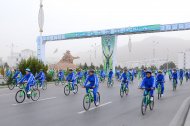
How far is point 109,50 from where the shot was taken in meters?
54.0

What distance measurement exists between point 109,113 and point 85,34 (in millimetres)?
42573

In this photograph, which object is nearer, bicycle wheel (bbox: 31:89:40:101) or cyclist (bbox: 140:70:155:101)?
cyclist (bbox: 140:70:155:101)

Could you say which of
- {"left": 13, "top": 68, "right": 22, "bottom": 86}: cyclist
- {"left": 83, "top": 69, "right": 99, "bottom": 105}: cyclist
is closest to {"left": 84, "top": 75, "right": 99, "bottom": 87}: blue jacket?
{"left": 83, "top": 69, "right": 99, "bottom": 105}: cyclist

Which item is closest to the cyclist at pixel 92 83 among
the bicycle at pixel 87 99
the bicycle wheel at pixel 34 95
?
the bicycle at pixel 87 99

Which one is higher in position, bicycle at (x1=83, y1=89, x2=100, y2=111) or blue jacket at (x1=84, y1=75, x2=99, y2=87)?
blue jacket at (x1=84, y1=75, x2=99, y2=87)

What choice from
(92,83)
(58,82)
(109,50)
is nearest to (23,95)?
(92,83)

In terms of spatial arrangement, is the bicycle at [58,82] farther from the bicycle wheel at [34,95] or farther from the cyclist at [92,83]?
the cyclist at [92,83]

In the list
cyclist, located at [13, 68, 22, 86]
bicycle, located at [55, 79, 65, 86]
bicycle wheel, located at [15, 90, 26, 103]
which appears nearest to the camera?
bicycle wheel, located at [15, 90, 26, 103]

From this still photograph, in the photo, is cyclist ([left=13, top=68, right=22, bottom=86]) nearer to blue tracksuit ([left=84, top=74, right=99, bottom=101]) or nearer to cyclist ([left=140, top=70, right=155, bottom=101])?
blue tracksuit ([left=84, top=74, right=99, bottom=101])

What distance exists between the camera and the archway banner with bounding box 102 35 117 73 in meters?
53.2

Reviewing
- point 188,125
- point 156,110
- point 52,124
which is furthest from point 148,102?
point 52,124

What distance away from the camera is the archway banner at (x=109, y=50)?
53.2 meters

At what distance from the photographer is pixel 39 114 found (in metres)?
12.1

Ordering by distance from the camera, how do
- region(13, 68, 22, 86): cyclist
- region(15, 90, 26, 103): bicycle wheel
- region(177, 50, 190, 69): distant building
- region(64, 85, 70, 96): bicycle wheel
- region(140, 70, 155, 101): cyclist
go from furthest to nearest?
region(177, 50, 190, 69): distant building
region(13, 68, 22, 86): cyclist
region(64, 85, 70, 96): bicycle wheel
region(15, 90, 26, 103): bicycle wheel
region(140, 70, 155, 101): cyclist
